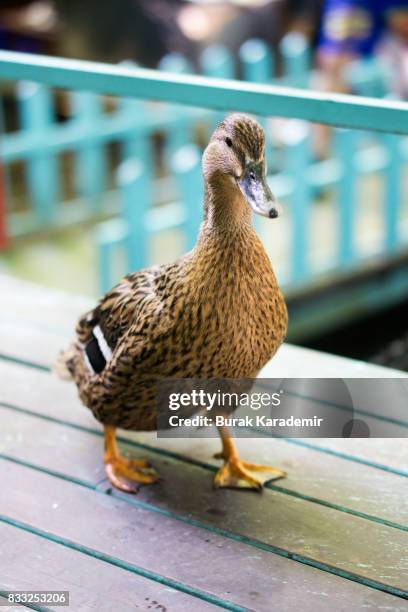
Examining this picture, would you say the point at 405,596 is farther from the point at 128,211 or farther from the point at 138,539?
the point at 128,211

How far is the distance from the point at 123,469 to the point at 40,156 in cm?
472

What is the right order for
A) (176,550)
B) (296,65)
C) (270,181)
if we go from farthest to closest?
(296,65) → (270,181) → (176,550)

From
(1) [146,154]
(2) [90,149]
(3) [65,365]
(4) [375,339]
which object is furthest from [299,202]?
(3) [65,365]

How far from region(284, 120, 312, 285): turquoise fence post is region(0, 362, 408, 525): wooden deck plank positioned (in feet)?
10.4

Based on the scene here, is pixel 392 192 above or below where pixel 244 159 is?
below

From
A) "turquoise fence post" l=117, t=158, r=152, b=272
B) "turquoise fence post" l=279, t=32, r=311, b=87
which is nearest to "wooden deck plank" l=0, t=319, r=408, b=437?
"turquoise fence post" l=117, t=158, r=152, b=272

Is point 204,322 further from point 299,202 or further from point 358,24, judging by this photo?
point 358,24

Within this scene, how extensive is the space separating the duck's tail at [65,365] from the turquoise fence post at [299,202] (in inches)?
130

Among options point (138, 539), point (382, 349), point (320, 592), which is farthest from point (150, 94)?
point (382, 349)

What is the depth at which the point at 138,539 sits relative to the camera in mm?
2006

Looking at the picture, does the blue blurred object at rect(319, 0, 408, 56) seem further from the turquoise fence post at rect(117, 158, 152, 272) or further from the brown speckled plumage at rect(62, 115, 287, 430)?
the brown speckled plumage at rect(62, 115, 287, 430)

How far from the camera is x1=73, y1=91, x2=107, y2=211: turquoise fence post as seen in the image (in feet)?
21.5

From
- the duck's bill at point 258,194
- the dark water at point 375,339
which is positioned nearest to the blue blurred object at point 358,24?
the dark water at point 375,339

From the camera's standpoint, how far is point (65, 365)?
2451 millimetres
